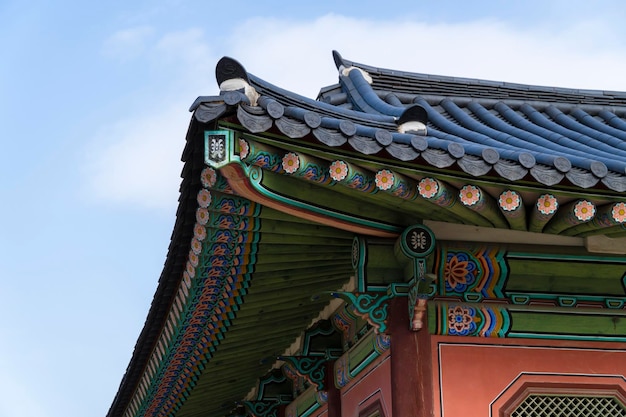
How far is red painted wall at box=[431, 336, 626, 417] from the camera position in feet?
21.0

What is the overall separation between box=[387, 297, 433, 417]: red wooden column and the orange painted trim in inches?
20.1

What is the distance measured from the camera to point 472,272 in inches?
259

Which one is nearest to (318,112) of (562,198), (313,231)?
(313,231)

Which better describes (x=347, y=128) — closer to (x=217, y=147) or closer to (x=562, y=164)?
(x=217, y=147)

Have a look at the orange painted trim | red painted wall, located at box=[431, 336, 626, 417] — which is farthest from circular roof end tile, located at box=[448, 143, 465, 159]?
red painted wall, located at box=[431, 336, 626, 417]

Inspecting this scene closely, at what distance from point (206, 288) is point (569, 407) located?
9.37 ft

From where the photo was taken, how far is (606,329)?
6.69m

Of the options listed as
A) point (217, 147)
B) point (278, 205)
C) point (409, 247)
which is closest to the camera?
point (217, 147)

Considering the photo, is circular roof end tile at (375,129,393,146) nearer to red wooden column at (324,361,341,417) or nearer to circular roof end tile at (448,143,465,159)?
circular roof end tile at (448,143,465,159)

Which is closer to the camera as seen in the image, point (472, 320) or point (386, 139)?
point (386, 139)

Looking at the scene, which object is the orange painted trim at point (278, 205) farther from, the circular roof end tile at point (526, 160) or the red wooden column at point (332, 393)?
the red wooden column at point (332, 393)

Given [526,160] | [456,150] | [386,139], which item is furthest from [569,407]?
[386,139]

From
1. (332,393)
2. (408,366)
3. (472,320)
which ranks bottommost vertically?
(408,366)

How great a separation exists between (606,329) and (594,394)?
461mm
